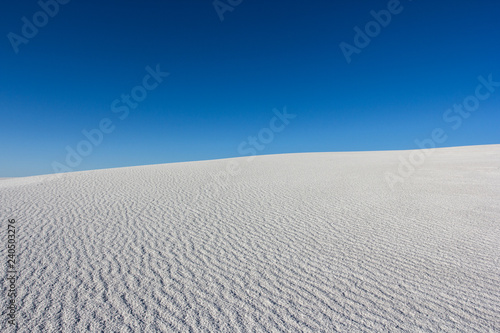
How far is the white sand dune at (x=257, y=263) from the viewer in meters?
2.83

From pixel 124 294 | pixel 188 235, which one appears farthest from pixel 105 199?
pixel 124 294

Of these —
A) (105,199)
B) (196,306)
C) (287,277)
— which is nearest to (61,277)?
(196,306)

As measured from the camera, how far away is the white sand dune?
2832 mm

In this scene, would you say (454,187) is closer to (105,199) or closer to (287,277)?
(287,277)

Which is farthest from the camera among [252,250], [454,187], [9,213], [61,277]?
[454,187]

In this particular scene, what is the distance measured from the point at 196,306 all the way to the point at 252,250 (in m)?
1.75

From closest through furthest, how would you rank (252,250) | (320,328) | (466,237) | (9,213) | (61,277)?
(320,328) < (61,277) < (252,250) < (466,237) < (9,213)

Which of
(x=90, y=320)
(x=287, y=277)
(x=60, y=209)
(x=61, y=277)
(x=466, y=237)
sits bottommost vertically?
(x=466, y=237)

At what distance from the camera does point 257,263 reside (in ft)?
13.5

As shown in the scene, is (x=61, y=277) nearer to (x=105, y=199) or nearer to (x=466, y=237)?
(x=105, y=199)

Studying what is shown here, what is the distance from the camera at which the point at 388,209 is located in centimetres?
719

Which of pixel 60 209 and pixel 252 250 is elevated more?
pixel 60 209

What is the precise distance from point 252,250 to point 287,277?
1.08 meters

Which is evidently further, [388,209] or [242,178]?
[242,178]
